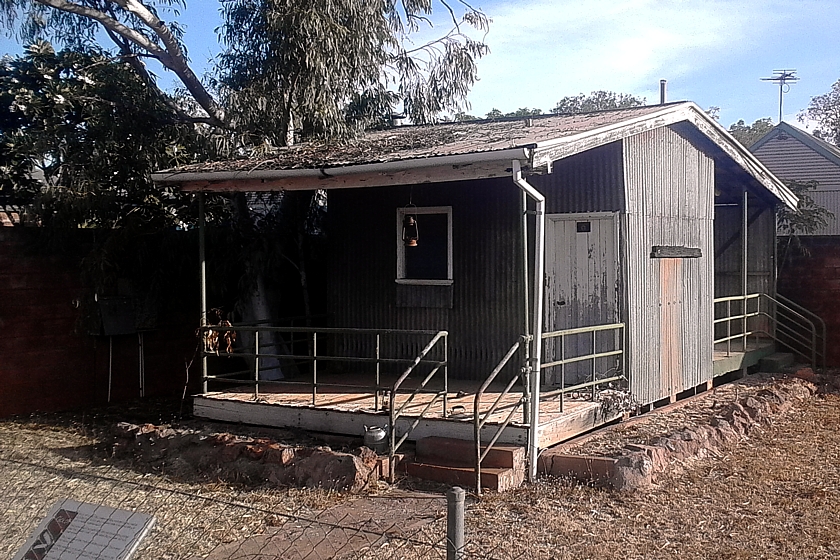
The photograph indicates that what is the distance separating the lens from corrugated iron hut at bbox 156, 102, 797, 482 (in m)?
9.20

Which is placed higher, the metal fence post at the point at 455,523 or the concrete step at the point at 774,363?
the metal fence post at the point at 455,523

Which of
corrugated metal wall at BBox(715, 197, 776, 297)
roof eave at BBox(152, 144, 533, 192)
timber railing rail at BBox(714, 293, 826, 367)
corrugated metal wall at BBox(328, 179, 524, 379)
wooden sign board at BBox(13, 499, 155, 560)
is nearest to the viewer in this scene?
wooden sign board at BBox(13, 499, 155, 560)

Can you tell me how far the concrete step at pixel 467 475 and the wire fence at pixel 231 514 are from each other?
0.42 meters

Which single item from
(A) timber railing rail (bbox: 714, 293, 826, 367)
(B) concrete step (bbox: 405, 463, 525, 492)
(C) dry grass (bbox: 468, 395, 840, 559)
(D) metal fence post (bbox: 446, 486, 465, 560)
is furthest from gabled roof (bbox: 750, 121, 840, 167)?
(D) metal fence post (bbox: 446, 486, 465, 560)

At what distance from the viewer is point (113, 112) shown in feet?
38.9

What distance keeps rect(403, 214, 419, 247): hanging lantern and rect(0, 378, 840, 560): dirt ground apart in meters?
3.30

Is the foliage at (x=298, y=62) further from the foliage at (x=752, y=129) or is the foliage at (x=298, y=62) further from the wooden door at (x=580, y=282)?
the foliage at (x=752, y=129)

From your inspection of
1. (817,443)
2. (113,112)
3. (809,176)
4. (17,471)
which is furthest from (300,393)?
(809,176)

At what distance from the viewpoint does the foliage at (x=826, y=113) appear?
154ft

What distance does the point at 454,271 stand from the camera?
10.8m

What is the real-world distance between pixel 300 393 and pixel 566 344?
3.25m

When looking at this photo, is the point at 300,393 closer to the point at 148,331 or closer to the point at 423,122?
the point at 148,331

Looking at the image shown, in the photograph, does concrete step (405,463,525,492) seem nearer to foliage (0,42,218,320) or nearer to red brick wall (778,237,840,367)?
foliage (0,42,218,320)

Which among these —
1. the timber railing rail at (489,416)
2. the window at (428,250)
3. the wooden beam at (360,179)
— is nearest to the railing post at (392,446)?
the timber railing rail at (489,416)
